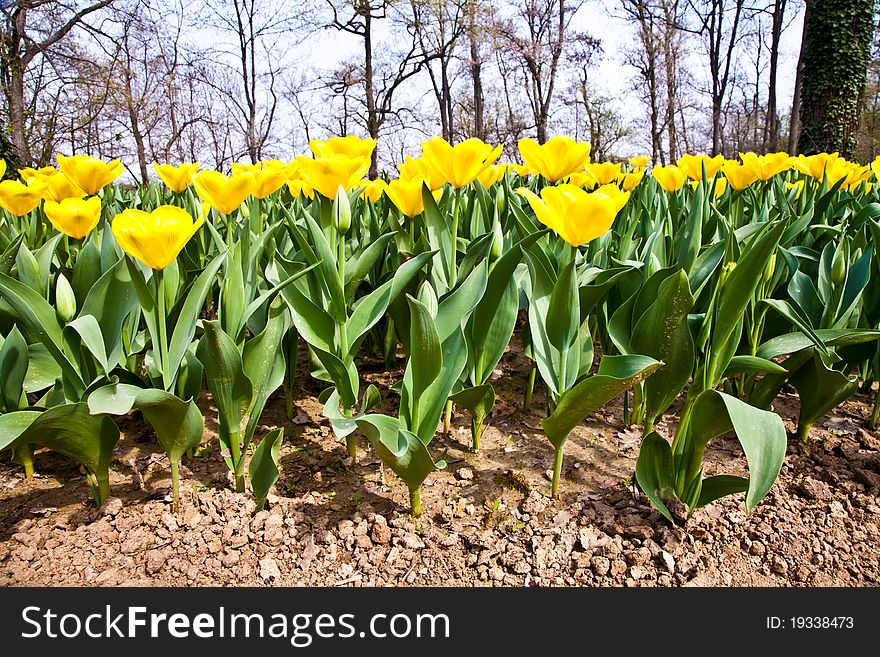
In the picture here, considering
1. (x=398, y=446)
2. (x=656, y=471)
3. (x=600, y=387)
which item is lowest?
(x=656, y=471)

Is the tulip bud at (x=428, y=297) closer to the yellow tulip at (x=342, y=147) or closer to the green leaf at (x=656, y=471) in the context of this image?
the yellow tulip at (x=342, y=147)

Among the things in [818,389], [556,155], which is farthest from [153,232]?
[818,389]

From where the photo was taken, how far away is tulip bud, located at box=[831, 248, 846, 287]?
61.6 inches

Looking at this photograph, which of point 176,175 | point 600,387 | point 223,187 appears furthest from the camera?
point 176,175

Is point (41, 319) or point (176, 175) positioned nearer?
point (41, 319)

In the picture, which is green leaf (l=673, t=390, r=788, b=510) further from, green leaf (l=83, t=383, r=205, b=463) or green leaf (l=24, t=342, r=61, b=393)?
green leaf (l=24, t=342, r=61, b=393)

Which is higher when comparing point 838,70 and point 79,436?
point 838,70

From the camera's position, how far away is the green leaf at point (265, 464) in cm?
131

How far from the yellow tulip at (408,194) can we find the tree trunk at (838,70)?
8.47 m

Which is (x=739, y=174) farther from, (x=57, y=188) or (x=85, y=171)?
(x=57, y=188)

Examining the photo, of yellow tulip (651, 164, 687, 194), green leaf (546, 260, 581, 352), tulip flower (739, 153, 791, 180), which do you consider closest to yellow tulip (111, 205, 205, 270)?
green leaf (546, 260, 581, 352)

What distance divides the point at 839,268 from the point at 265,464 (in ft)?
5.06

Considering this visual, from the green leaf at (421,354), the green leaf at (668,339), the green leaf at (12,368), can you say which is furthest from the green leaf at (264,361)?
the green leaf at (668,339)

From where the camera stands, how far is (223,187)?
1556mm
